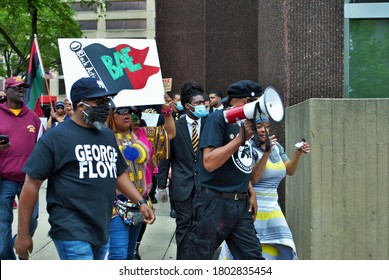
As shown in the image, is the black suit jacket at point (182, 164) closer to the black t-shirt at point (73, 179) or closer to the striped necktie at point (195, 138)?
the striped necktie at point (195, 138)

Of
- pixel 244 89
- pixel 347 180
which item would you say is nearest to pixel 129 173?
pixel 244 89

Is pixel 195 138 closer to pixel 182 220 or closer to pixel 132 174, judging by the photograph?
pixel 182 220

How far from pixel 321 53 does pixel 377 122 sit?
2091 mm

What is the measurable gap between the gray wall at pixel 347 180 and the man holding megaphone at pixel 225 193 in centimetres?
151

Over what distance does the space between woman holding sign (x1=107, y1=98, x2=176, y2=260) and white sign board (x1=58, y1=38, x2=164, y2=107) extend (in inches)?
9.4

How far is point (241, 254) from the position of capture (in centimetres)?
435

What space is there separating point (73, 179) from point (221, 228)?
1.30 m

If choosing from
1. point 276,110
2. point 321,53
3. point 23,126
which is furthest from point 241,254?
point 321,53

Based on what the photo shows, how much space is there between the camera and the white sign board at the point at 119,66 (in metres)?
5.38

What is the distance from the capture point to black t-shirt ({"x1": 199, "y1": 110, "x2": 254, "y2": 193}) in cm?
414

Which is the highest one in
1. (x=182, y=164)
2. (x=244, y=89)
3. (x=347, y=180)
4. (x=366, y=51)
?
(x=366, y=51)

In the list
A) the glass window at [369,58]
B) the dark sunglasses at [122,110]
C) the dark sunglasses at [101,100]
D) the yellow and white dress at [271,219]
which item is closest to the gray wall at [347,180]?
the yellow and white dress at [271,219]

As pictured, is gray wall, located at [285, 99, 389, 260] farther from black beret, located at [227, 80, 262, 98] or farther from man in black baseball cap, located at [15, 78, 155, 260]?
man in black baseball cap, located at [15, 78, 155, 260]

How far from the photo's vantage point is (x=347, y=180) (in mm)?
5684
